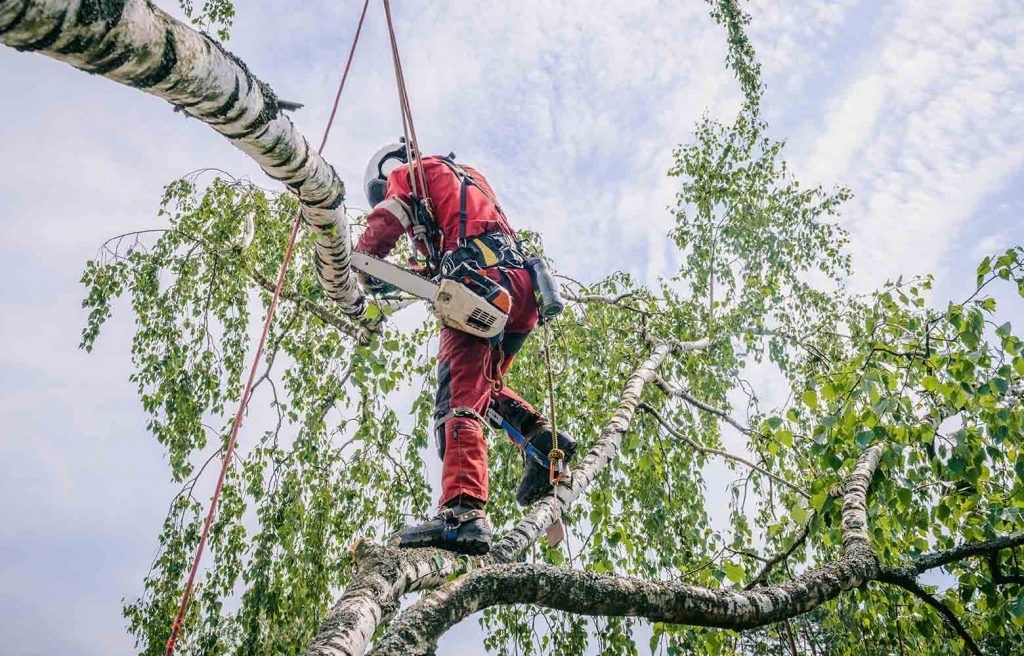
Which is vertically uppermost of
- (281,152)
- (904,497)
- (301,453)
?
(301,453)

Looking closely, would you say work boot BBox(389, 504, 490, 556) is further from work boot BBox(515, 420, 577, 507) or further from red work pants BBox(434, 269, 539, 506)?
work boot BBox(515, 420, 577, 507)

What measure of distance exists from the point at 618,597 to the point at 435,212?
2.04 metres

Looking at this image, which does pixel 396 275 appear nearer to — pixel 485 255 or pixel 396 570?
pixel 485 255

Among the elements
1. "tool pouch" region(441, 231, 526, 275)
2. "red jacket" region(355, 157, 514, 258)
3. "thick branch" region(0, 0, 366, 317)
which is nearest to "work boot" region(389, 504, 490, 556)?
"tool pouch" region(441, 231, 526, 275)

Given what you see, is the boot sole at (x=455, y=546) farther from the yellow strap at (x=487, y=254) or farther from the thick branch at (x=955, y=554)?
the thick branch at (x=955, y=554)

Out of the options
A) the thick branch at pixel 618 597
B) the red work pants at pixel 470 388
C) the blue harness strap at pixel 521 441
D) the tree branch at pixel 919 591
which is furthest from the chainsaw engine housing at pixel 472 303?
the tree branch at pixel 919 591

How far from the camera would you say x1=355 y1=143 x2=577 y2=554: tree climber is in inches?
101

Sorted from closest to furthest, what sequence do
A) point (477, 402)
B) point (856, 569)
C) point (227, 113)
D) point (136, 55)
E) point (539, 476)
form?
1. point (136, 55)
2. point (227, 113)
3. point (856, 569)
4. point (477, 402)
5. point (539, 476)

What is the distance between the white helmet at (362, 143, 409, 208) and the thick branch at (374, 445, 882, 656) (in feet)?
8.57

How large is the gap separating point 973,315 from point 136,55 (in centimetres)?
273

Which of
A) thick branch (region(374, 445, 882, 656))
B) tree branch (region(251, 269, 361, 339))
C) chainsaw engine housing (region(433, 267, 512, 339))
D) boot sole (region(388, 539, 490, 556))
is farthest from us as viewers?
tree branch (region(251, 269, 361, 339))

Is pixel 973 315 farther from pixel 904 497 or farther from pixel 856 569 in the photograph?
pixel 856 569

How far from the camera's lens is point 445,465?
2518 mm

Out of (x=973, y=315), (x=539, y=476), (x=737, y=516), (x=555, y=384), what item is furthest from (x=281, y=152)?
(x=737, y=516)
